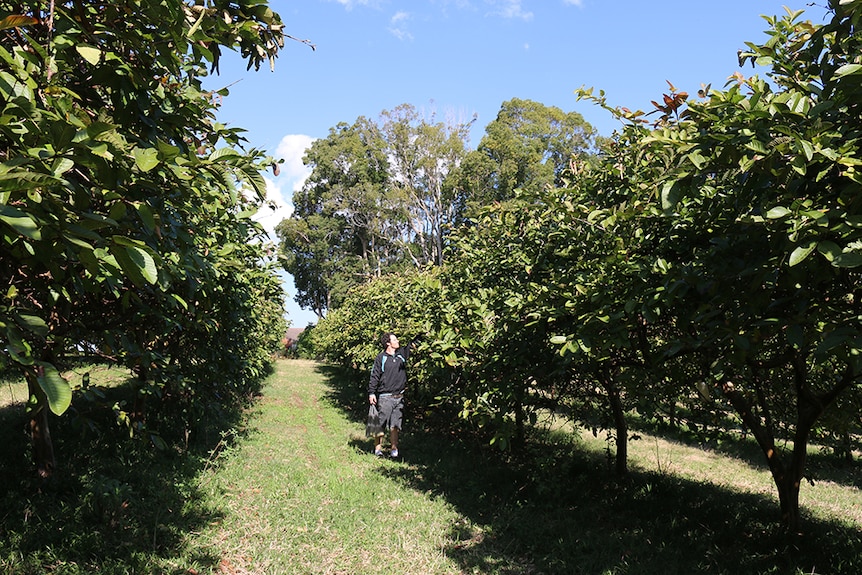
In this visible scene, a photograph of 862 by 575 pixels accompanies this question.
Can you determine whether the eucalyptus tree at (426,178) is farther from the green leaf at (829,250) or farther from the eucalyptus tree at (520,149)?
the green leaf at (829,250)

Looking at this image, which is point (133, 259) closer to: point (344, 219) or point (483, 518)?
point (483, 518)

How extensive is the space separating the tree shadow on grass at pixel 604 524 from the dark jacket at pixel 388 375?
1.10 m

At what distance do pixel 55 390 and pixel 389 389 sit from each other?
709cm

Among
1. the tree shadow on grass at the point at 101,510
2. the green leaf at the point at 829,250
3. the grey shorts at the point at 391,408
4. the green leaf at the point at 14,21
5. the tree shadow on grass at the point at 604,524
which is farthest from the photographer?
the grey shorts at the point at 391,408

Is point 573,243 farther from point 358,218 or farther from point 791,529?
point 358,218

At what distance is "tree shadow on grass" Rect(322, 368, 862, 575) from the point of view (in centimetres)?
440

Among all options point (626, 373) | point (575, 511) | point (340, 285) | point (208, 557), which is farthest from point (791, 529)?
point (340, 285)

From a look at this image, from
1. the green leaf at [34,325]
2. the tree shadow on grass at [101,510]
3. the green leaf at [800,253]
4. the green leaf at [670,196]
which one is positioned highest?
the green leaf at [670,196]

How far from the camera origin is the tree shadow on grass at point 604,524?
4398mm

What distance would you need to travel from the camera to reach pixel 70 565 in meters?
3.57

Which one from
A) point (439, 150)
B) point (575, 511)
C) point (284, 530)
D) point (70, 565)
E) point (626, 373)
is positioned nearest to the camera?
point (70, 565)

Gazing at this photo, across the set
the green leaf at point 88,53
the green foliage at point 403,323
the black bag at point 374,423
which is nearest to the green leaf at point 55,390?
the green leaf at point 88,53

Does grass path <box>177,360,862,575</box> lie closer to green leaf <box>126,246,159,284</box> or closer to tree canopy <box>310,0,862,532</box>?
tree canopy <box>310,0,862,532</box>

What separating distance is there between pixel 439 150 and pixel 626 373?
28.2 meters
